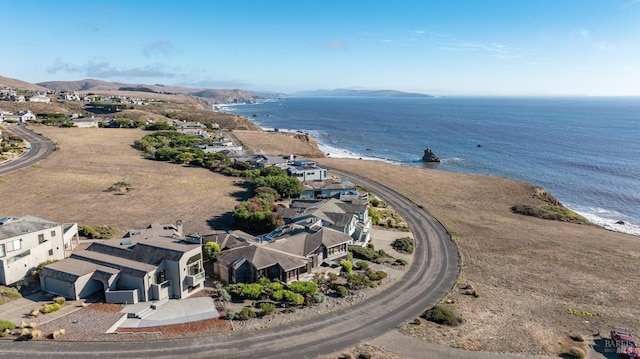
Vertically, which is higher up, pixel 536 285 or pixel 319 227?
pixel 319 227

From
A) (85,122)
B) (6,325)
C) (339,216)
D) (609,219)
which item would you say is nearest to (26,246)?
(6,325)

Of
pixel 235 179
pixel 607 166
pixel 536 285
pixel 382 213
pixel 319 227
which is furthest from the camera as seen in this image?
pixel 607 166

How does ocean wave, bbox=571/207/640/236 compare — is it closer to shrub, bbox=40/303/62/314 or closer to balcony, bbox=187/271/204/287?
balcony, bbox=187/271/204/287

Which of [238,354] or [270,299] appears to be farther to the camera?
[270,299]

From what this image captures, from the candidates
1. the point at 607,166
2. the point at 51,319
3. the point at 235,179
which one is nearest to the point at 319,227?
the point at 51,319

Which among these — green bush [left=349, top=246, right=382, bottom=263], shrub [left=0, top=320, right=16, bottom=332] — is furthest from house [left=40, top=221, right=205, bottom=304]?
green bush [left=349, top=246, right=382, bottom=263]

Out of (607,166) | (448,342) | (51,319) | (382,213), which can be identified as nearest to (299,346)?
(448,342)

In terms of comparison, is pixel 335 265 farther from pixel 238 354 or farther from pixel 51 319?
pixel 51 319

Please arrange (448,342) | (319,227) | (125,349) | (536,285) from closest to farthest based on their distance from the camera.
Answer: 1. (125,349)
2. (448,342)
3. (536,285)
4. (319,227)
